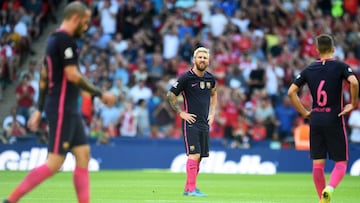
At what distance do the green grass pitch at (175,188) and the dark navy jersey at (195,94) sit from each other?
4.90 feet

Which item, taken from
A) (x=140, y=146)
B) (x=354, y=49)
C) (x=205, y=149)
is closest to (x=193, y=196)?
(x=205, y=149)

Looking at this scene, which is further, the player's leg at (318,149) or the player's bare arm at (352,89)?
the player's leg at (318,149)

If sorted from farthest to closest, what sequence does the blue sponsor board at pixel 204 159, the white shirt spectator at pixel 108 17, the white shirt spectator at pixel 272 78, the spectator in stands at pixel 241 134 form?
the white shirt spectator at pixel 108 17 < the white shirt spectator at pixel 272 78 < the spectator in stands at pixel 241 134 < the blue sponsor board at pixel 204 159

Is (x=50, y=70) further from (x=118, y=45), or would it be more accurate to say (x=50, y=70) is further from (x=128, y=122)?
(x=118, y=45)

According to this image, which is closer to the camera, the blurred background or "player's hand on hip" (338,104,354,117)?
"player's hand on hip" (338,104,354,117)

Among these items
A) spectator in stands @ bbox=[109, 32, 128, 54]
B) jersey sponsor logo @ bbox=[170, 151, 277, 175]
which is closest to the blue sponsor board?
jersey sponsor logo @ bbox=[170, 151, 277, 175]

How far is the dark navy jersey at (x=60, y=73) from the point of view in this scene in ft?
35.6

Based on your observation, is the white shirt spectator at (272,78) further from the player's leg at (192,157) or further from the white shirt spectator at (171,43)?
the player's leg at (192,157)

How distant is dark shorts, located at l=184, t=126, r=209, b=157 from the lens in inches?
661

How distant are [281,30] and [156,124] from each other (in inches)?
243

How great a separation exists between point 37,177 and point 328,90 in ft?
15.7

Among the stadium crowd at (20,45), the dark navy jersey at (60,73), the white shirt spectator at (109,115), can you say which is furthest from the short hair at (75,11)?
the white shirt spectator at (109,115)

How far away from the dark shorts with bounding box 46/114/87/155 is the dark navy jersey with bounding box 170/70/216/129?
241 inches

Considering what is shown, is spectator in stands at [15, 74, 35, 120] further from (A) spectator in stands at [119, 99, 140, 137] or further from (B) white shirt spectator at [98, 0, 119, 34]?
(B) white shirt spectator at [98, 0, 119, 34]
